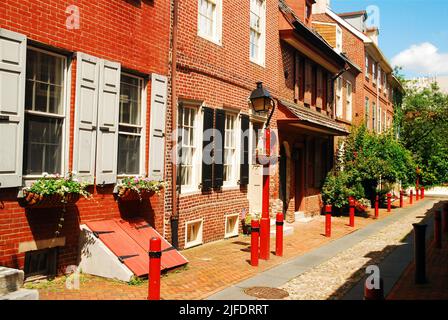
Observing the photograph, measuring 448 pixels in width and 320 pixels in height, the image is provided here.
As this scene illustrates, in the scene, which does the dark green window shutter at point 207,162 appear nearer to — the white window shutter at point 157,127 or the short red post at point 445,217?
the white window shutter at point 157,127

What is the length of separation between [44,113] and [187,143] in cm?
392

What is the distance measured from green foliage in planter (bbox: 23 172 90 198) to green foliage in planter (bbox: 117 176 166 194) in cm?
112

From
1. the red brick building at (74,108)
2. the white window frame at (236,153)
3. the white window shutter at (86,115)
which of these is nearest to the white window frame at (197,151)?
the red brick building at (74,108)

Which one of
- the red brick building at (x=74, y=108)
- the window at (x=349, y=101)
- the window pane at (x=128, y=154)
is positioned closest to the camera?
the red brick building at (x=74, y=108)

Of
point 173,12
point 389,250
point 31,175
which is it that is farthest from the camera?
point 389,250

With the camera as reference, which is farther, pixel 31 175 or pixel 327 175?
pixel 327 175

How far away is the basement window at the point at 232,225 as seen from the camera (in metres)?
11.7

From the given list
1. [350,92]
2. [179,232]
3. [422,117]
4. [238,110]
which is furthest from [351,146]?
[422,117]

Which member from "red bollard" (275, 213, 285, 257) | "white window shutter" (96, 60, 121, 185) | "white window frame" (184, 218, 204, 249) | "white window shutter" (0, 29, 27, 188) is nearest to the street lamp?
"red bollard" (275, 213, 285, 257)

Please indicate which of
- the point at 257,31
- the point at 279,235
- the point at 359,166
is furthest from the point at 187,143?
the point at 359,166

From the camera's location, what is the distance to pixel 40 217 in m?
6.45

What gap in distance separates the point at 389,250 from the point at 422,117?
29662mm

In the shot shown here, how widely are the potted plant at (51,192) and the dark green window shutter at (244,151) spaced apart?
6054 millimetres

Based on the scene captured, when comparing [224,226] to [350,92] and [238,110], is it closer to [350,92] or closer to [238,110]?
[238,110]
